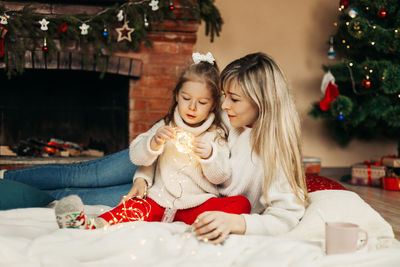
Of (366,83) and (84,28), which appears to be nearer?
(84,28)

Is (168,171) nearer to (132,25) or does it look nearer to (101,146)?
(132,25)

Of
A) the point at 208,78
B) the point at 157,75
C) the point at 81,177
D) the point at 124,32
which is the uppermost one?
the point at 124,32

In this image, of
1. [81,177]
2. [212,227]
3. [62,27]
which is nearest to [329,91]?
[62,27]

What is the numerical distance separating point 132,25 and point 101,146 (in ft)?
3.20

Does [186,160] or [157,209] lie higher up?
[186,160]

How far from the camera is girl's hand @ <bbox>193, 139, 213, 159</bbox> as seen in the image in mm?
1294

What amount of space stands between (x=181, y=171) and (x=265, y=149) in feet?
1.16

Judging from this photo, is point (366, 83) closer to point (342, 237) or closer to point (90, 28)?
point (90, 28)

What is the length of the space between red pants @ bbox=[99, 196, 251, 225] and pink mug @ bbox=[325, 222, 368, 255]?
1.12ft

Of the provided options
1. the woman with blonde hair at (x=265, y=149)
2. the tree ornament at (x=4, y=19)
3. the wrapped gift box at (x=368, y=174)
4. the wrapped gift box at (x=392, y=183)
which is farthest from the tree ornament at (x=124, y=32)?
the wrapped gift box at (x=392, y=183)

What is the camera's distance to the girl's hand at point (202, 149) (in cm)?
129

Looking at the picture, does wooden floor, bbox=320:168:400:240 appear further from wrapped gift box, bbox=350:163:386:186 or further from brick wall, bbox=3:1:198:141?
brick wall, bbox=3:1:198:141

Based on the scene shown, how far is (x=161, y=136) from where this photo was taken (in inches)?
51.9

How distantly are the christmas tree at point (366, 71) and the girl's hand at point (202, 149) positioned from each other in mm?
2278
